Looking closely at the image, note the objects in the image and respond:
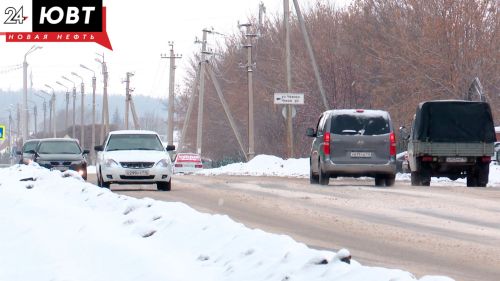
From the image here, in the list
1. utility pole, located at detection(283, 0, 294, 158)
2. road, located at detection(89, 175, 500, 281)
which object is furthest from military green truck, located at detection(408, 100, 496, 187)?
utility pole, located at detection(283, 0, 294, 158)

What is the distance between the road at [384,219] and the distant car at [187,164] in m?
35.5

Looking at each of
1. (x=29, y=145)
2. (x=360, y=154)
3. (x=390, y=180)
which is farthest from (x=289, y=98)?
(x=360, y=154)

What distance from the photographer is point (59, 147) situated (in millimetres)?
42094

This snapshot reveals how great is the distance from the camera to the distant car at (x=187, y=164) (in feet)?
220

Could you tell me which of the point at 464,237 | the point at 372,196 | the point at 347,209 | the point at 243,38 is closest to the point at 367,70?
the point at 243,38

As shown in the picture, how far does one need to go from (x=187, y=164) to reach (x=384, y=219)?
4862cm

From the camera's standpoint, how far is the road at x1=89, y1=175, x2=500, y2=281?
12.7m

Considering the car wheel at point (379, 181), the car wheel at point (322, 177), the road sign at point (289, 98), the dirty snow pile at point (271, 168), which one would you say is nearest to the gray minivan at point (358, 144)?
the car wheel at point (322, 177)

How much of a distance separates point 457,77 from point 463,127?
25503mm

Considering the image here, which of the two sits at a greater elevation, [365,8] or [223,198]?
[365,8]

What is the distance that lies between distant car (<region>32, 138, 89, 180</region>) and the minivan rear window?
12155 millimetres

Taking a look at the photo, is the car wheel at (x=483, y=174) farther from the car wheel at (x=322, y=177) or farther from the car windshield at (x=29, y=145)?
the car windshield at (x=29, y=145)

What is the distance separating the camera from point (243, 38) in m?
99.7

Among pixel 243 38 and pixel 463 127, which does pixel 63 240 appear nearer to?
pixel 463 127
